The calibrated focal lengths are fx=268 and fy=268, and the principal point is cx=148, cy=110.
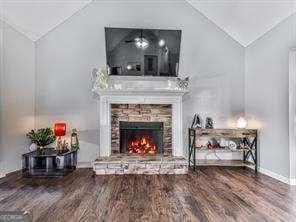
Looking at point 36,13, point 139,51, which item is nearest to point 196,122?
point 139,51

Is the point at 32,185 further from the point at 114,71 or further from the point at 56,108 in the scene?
the point at 114,71

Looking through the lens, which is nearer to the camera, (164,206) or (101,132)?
(164,206)

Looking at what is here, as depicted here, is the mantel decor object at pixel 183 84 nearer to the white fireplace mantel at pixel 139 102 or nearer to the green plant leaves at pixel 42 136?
the white fireplace mantel at pixel 139 102

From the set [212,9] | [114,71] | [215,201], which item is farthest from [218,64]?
[215,201]

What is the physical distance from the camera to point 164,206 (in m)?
2.91

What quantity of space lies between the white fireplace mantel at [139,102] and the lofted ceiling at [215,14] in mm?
1592

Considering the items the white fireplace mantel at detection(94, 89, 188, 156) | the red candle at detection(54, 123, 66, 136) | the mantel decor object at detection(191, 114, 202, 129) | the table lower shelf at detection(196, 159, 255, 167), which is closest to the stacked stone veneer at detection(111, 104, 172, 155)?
the white fireplace mantel at detection(94, 89, 188, 156)

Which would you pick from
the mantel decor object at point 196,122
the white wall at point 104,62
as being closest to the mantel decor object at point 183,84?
the white wall at point 104,62

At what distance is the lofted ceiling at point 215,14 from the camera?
165 inches

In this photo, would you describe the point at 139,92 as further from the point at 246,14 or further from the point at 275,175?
the point at 275,175

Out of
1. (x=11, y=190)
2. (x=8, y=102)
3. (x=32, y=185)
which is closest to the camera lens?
(x=11, y=190)

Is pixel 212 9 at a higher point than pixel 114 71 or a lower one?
higher

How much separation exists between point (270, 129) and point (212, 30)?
2.27m

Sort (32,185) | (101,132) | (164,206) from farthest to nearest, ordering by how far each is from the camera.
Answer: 1. (101,132)
2. (32,185)
3. (164,206)
